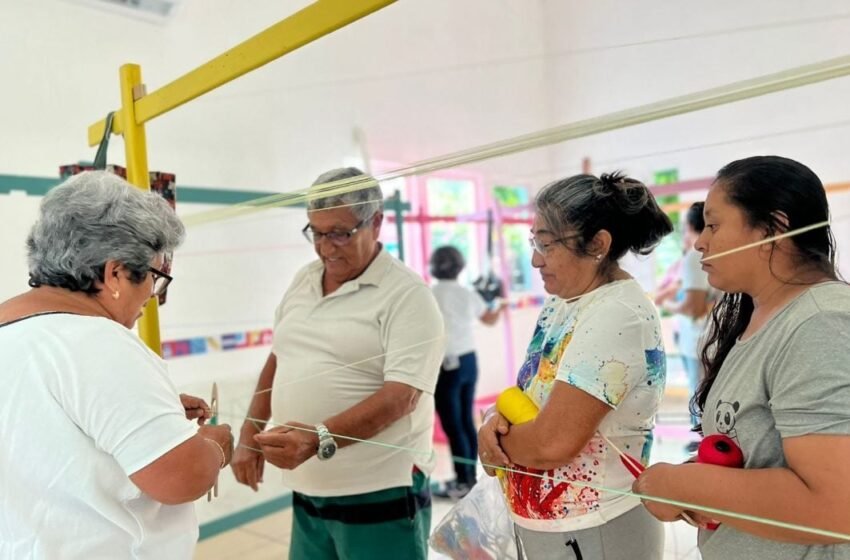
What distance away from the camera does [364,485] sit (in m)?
1.30

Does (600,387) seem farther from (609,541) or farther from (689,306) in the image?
(689,306)

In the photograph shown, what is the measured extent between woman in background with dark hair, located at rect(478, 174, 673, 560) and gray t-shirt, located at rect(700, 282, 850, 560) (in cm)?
14

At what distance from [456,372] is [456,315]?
0.90 ft

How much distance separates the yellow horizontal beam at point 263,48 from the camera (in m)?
0.99

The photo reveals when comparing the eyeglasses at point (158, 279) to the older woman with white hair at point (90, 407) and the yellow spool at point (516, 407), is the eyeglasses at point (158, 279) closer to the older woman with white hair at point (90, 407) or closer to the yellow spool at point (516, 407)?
the older woman with white hair at point (90, 407)

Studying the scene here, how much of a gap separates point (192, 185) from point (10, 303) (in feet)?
6.66

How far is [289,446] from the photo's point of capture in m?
1.19

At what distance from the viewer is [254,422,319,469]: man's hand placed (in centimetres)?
119

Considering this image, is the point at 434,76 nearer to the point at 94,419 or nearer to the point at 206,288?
the point at 206,288

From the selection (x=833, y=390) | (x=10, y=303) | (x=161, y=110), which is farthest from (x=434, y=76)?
(x=833, y=390)

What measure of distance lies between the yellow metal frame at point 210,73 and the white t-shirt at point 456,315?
1682 millimetres

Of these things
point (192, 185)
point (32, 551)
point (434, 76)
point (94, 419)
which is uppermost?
point (434, 76)

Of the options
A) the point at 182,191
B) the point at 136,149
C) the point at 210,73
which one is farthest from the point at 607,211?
the point at 182,191

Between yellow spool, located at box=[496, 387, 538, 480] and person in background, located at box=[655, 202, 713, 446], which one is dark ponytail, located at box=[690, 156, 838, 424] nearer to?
yellow spool, located at box=[496, 387, 538, 480]
